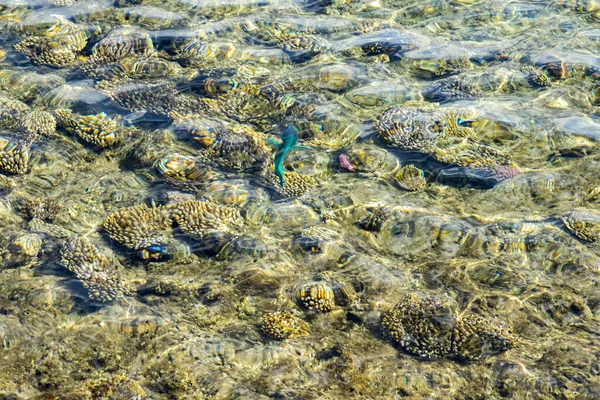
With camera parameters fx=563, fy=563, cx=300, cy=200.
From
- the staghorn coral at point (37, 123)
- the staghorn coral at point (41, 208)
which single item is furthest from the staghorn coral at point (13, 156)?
the staghorn coral at point (41, 208)

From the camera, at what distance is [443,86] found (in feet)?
24.6

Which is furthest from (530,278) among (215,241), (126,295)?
(126,295)

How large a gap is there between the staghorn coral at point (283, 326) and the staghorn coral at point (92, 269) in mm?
1249

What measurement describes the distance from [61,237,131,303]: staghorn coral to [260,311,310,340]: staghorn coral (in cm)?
125

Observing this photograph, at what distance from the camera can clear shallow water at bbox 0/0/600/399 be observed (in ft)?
14.0

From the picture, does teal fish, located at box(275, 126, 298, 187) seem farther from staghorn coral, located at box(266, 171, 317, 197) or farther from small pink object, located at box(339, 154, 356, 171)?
small pink object, located at box(339, 154, 356, 171)

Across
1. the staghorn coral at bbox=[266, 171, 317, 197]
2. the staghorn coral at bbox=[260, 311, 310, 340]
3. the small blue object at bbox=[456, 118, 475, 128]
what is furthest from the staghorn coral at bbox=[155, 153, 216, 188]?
the small blue object at bbox=[456, 118, 475, 128]

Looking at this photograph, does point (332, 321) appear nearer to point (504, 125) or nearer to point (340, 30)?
point (504, 125)

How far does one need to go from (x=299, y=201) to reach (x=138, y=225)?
1.64m

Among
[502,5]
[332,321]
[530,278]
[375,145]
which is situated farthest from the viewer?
[502,5]

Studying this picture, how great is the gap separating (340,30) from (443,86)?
2058 millimetres

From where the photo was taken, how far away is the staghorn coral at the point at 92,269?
476 cm

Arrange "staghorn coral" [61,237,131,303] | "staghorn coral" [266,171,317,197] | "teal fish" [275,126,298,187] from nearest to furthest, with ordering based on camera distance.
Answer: "staghorn coral" [61,237,131,303]
"staghorn coral" [266,171,317,197]
"teal fish" [275,126,298,187]

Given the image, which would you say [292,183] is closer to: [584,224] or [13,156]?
[584,224]
